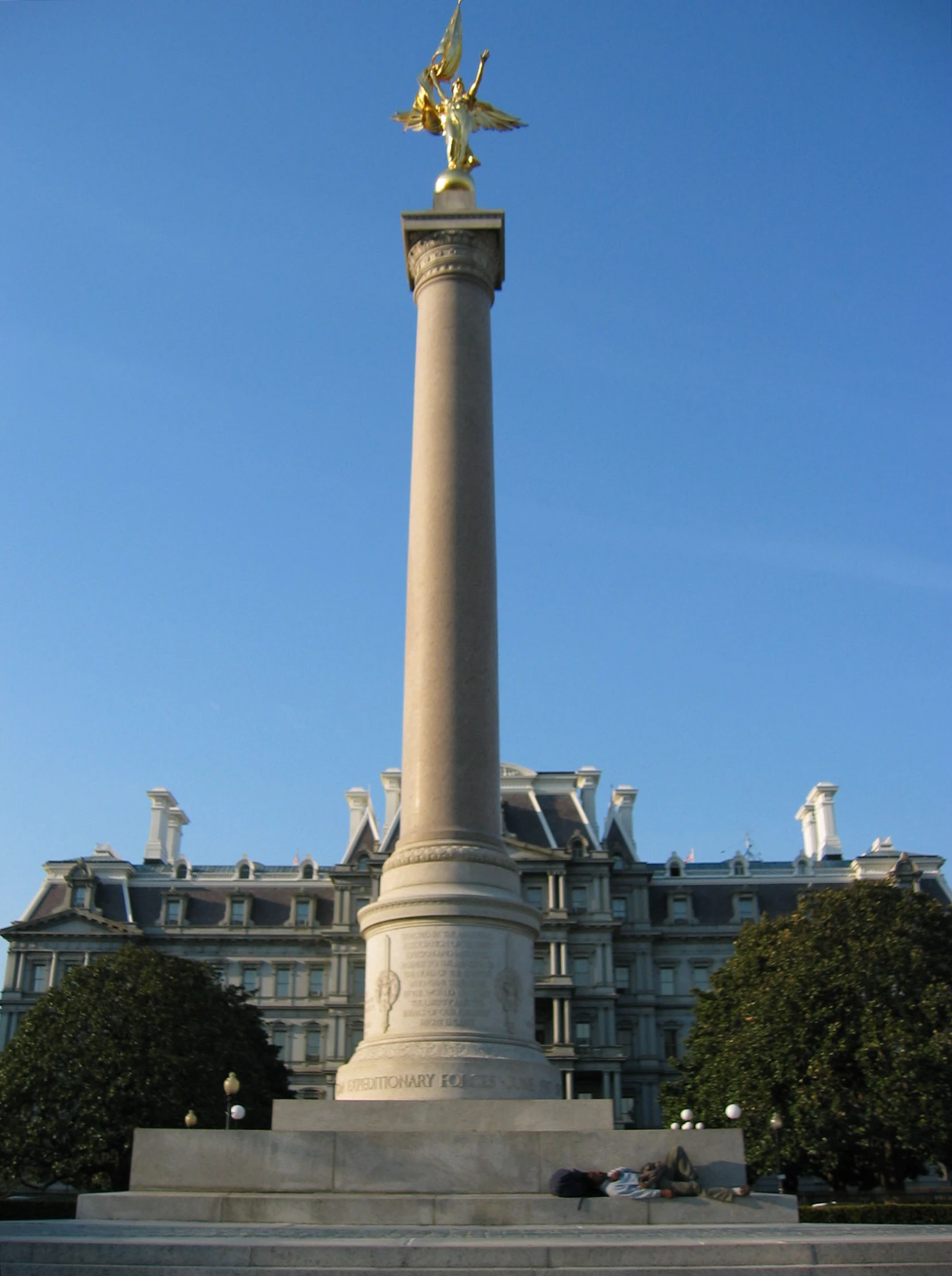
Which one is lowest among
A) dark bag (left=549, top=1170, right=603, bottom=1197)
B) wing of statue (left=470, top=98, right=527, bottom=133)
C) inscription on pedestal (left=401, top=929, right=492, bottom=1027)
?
dark bag (left=549, top=1170, right=603, bottom=1197)

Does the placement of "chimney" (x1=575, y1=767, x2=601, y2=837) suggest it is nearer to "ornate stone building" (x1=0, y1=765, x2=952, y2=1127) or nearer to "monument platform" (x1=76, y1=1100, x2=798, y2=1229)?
"ornate stone building" (x1=0, y1=765, x2=952, y2=1127)

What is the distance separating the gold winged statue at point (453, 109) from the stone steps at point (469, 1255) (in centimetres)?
2333

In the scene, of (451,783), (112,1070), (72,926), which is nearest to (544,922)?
(72,926)

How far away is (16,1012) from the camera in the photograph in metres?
83.3

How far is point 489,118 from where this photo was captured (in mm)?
30172

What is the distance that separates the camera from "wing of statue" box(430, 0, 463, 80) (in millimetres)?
Result: 29828

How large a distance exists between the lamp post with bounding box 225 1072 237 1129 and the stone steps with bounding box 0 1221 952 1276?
25.7m

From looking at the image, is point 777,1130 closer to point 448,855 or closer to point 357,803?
point 448,855

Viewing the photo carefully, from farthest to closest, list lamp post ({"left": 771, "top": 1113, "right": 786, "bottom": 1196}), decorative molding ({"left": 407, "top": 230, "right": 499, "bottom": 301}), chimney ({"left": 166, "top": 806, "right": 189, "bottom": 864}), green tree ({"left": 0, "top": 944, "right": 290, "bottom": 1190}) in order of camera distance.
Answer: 1. chimney ({"left": 166, "top": 806, "right": 189, "bottom": 864})
2. green tree ({"left": 0, "top": 944, "right": 290, "bottom": 1190})
3. lamp post ({"left": 771, "top": 1113, "right": 786, "bottom": 1196})
4. decorative molding ({"left": 407, "top": 230, "right": 499, "bottom": 301})

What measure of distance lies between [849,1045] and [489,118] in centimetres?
3246

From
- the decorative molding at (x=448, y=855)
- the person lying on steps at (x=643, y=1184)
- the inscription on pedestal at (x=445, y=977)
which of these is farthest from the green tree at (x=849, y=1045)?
the person lying on steps at (x=643, y=1184)

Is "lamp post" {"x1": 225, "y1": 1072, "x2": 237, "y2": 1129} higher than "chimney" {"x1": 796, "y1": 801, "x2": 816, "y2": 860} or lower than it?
lower

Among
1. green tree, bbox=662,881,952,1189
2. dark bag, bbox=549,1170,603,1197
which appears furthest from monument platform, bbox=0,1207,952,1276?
green tree, bbox=662,881,952,1189

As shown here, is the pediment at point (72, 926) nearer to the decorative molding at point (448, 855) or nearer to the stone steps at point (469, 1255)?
the decorative molding at point (448, 855)
